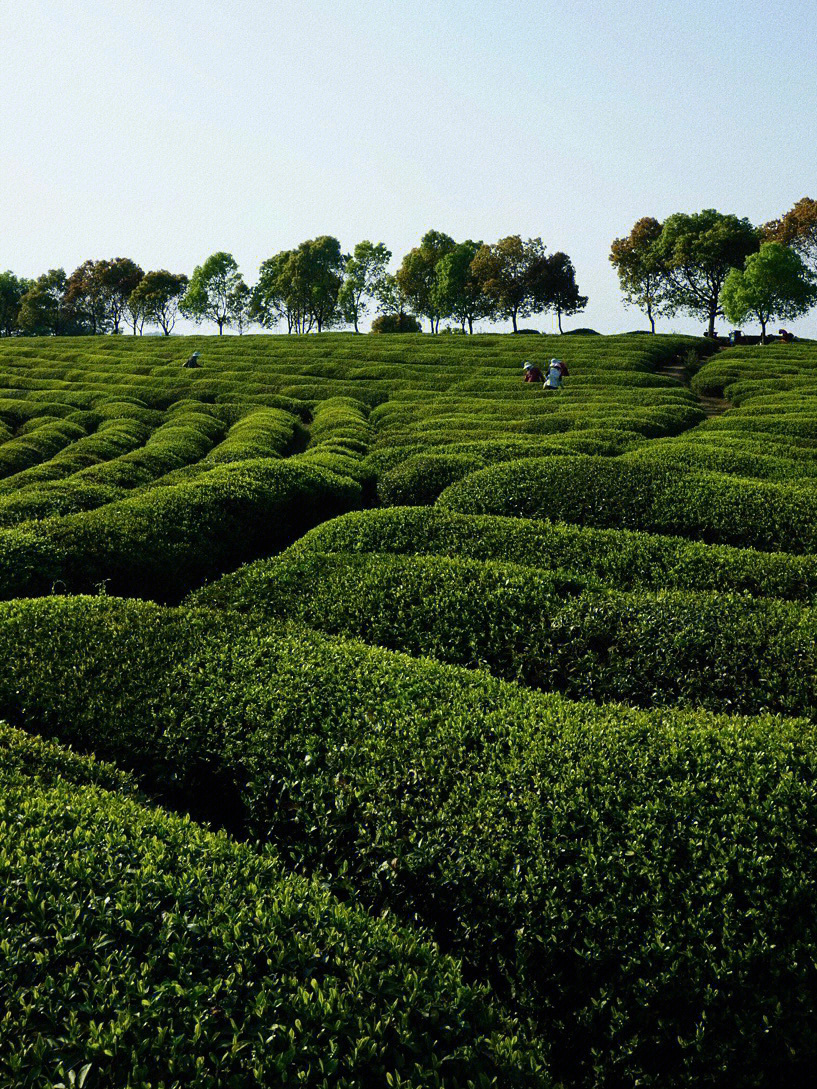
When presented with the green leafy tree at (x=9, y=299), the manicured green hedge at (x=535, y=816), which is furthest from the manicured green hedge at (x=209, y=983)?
the green leafy tree at (x=9, y=299)

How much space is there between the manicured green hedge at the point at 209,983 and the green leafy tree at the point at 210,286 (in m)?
104

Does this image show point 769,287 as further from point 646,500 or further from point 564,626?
point 564,626

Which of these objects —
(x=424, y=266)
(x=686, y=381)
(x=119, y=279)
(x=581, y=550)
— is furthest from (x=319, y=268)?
(x=581, y=550)

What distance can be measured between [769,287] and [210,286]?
67.7m

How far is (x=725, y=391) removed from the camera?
42.6 m

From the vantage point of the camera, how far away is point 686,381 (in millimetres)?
49469

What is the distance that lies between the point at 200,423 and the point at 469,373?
1899 centimetres

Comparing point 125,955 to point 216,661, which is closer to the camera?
point 125,955

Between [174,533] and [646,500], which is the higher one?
[646,500]

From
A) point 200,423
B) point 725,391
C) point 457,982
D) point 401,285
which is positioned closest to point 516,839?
point 457,982

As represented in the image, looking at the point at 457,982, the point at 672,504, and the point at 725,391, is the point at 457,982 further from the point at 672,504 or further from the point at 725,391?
the point at 725,391

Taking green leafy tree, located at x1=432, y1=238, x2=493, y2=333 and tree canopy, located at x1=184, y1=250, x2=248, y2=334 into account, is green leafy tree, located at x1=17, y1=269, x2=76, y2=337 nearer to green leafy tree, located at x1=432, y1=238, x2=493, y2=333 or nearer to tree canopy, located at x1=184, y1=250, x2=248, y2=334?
tree canopy, located at x1=184, y1=250, x2=248, y2=334

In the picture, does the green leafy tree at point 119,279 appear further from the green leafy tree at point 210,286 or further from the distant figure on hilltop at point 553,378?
the distant figure on hilltop at point 553,378

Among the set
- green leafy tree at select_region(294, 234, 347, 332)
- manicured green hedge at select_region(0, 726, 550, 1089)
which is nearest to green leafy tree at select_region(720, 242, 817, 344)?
green leafy tree at select_region(294, 234, 347, 332)
